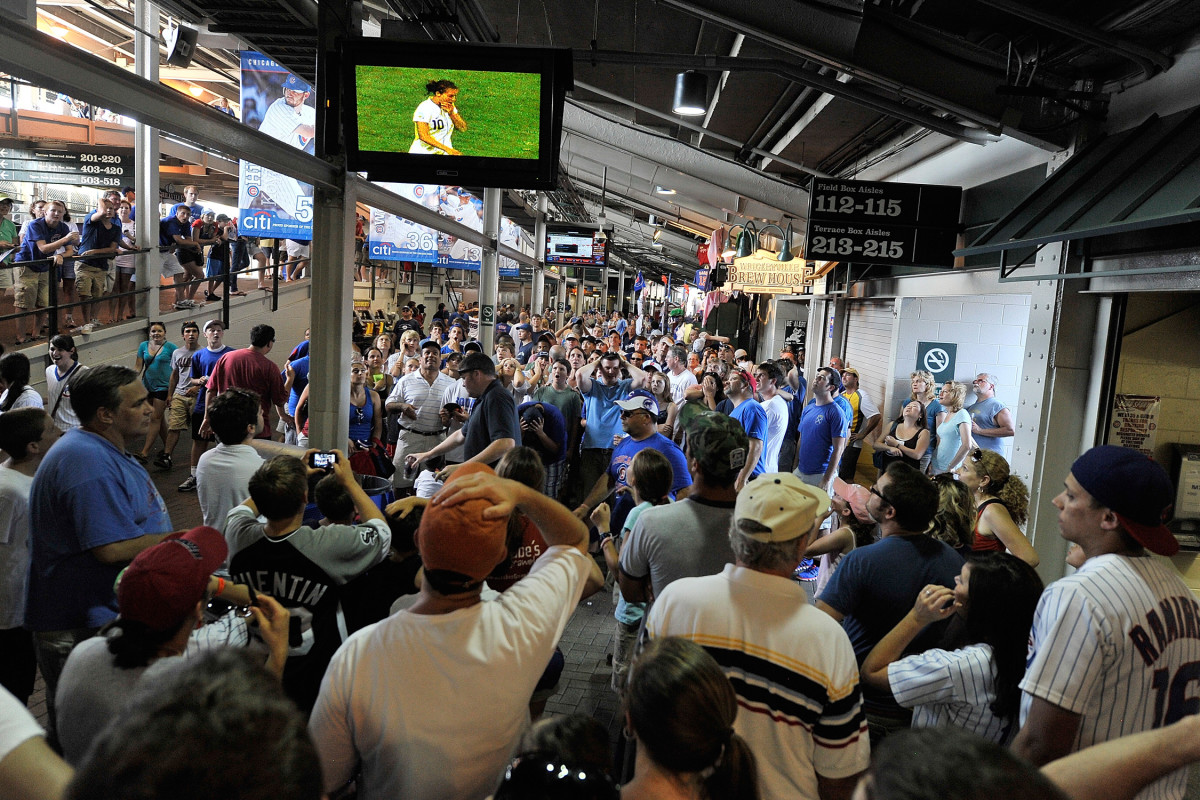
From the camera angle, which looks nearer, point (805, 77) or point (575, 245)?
point (805, 77)

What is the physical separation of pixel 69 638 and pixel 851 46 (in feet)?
20.6

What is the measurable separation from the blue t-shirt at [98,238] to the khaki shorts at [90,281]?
96 mm

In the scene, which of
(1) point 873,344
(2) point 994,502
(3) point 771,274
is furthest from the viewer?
(3) point 771,274

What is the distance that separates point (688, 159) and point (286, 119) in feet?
22.1

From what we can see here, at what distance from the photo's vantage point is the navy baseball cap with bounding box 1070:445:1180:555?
217 centimetres

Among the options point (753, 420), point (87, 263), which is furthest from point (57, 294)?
point (753, 420)

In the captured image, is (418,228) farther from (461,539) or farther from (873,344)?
(461,539)

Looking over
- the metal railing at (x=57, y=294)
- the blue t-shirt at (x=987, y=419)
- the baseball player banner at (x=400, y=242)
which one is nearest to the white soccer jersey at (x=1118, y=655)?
the blue t-shirt at (x=987, y=419)

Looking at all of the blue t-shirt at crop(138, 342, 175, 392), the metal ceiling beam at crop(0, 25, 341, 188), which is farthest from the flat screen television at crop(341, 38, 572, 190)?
the blue t-shirt at crop(138, 342, 175, 392)

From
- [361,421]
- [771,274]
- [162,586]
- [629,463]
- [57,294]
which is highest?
[771,274]

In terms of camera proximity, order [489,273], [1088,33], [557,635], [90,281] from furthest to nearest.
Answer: [489,273] < [90,281] < [1088,33] < [557,635]

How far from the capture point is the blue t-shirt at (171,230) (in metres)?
12.6

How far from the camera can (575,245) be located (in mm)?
21000

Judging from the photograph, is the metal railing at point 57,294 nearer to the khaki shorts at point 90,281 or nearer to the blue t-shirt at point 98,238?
the khaki shorts at point 90,281
